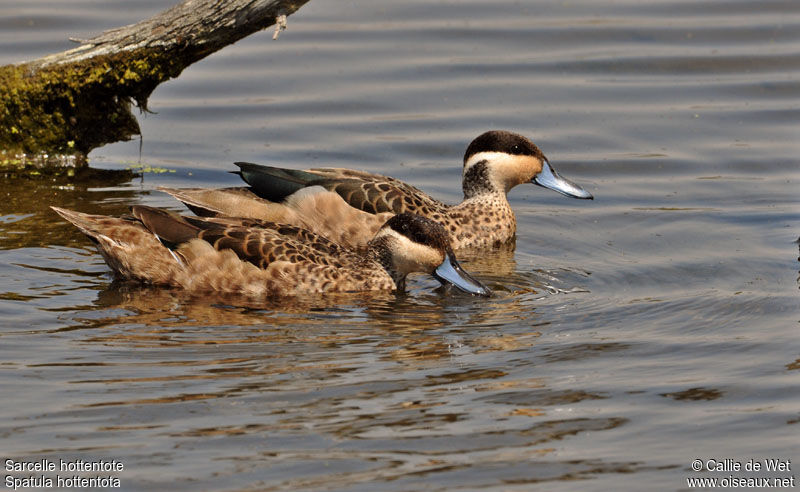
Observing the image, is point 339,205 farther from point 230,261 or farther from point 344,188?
point 230,261

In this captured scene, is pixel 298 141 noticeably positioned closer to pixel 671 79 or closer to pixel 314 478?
pixel 671 79

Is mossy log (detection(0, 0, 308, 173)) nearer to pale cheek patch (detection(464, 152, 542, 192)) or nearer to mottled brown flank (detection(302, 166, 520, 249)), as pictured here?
mottled brown flank (detection(302, 166, 520, 249))

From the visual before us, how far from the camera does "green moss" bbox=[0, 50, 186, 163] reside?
10500mm

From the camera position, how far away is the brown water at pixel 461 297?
5.50 m

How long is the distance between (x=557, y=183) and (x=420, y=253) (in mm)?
2420

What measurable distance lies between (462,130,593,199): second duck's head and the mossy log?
6.37ft

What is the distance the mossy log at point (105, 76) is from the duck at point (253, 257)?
1986 millimetres

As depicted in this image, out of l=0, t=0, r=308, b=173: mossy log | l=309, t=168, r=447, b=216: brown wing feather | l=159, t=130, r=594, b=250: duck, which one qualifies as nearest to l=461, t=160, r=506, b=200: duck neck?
l=159, t=130, r=594, b=250: duck

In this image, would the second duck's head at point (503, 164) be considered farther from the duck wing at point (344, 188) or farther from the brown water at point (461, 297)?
the duck wing at point (344, 188)

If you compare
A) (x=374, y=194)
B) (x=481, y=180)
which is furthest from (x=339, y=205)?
(x=481, y=180)

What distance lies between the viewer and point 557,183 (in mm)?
10383

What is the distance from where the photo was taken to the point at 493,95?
1323 cm

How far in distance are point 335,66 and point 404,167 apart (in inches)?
113

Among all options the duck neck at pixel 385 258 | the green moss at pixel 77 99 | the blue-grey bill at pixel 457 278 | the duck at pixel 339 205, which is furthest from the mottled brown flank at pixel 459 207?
the green moss at pixel 77 99
